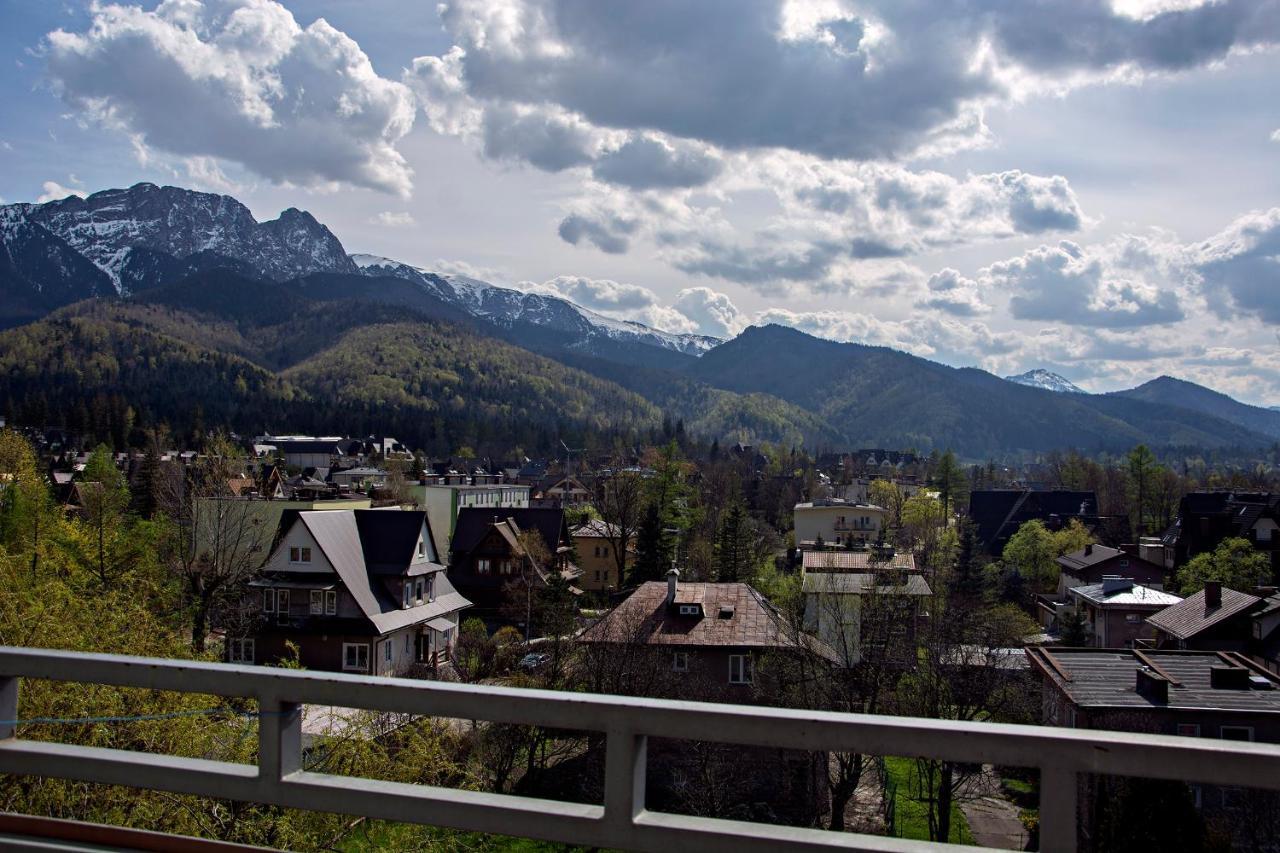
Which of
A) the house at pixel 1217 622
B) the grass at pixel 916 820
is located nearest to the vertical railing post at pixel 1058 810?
the grass at pixel 916 820

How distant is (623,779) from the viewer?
3502mm

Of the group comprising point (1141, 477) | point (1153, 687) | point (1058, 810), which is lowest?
point (1153, 687)

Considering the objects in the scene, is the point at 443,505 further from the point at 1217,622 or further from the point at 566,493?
the point at 1217,622

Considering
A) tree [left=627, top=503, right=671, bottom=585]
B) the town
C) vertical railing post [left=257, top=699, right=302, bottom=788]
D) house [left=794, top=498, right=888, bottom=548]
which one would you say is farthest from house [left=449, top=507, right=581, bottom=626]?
vertical railing post [left=257, top=699, right=302, bottom=788]

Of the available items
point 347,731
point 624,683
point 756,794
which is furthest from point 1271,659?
point 347,731

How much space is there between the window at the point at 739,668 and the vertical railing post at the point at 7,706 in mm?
24972

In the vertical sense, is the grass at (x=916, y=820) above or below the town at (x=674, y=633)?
below

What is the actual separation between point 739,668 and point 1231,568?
30.5m

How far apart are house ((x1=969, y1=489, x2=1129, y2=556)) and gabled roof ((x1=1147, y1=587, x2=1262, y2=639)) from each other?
38.9 meters

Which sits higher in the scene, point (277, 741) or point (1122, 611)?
point (277, 741)

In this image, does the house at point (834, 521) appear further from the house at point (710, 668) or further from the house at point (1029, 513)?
the house at point (710, 668)

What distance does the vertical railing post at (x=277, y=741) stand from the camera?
3854 millimetres

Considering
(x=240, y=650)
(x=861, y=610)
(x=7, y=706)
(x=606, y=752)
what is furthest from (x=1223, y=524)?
(x=7, y=706)

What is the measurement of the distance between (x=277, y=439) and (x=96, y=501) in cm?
12470
